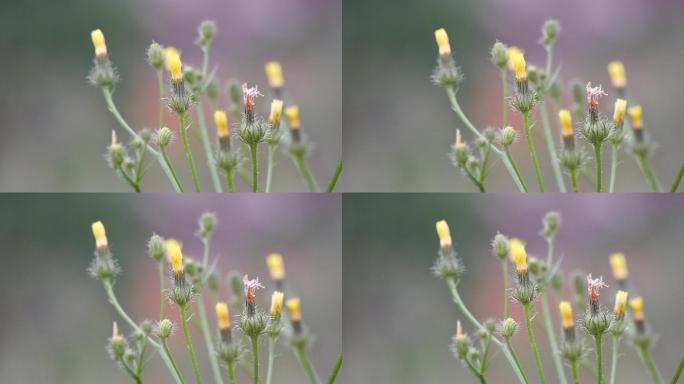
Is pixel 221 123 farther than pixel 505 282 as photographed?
No

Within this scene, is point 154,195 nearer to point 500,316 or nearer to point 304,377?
point 304,377

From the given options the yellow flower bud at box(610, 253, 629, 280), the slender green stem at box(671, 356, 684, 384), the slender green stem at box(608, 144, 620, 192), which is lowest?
the slender green stem at box(671, 356, 684, 384)

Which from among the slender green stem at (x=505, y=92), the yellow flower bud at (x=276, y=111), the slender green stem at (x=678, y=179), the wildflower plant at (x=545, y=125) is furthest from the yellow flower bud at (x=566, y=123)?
the yellow flower bud at (x=276, y=111)

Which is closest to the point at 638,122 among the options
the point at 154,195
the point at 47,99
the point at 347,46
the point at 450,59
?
the point at 450,59

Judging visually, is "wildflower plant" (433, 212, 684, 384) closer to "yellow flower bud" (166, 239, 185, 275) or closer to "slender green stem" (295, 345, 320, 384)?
"slender green stem" (295, 345, 320, 384)

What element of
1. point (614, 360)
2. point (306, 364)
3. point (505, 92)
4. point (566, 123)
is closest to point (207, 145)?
point (306, 364)

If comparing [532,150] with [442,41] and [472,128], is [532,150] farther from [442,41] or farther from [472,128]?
[442,41]

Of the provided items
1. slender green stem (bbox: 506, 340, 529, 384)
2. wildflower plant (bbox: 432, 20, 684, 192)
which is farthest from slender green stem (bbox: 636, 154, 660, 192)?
slender green stem (bbox: 506, 340, 529, 384)

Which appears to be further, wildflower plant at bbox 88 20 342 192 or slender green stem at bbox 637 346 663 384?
slender green stem at bbox 637 346 663 384

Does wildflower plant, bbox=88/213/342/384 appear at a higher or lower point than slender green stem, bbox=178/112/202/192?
lower
